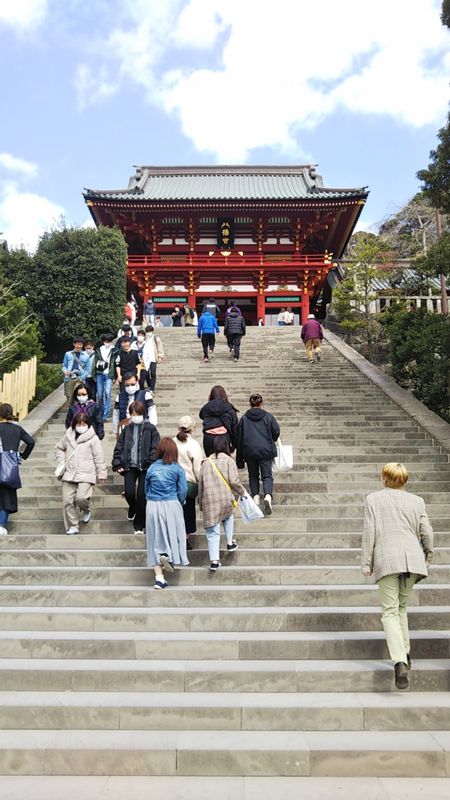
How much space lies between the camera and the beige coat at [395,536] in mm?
4191

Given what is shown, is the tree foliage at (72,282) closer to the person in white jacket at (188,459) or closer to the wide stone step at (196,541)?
the wide stone step at (196,541)

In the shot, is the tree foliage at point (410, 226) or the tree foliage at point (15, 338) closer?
the tree foliage at point (15, 338)

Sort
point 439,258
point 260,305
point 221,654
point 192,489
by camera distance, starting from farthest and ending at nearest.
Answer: point 260,305
point 439,258
point 192,489
point 221,654

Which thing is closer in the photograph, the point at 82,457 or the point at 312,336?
the point at 82,457

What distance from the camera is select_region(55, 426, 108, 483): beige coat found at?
653 centimetres

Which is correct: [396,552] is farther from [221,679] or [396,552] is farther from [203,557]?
[203,557]

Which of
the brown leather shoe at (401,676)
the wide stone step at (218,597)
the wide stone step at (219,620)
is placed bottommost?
the brown leather shoe at (401,676)

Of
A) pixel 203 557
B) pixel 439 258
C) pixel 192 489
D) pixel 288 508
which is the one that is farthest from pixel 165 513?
pixel 439 258

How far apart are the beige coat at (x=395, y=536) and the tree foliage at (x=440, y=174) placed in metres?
7.07

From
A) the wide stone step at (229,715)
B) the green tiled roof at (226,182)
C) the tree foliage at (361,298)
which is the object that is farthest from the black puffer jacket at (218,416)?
the green tiled roof at (226,182)

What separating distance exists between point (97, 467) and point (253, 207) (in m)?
19.6

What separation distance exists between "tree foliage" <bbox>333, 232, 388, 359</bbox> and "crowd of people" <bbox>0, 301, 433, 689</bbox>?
1430cm

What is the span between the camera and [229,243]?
25.4 metres

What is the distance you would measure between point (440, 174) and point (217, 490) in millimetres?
6923
